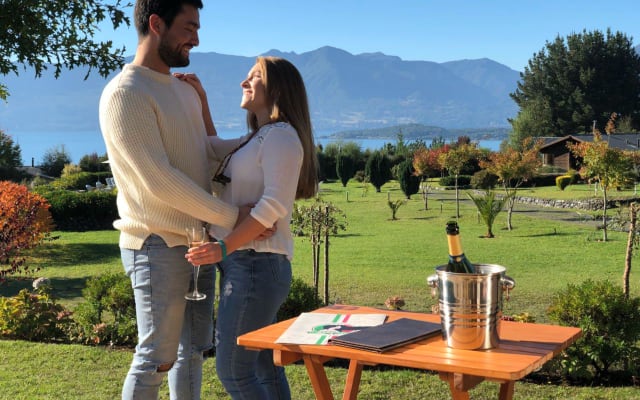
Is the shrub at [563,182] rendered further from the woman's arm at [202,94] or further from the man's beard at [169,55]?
the man's beard at [169,55]

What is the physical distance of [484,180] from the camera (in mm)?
29828

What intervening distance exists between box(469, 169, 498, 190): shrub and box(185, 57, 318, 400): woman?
2745 centimetres

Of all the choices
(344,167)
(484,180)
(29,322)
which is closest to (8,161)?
(344,167)

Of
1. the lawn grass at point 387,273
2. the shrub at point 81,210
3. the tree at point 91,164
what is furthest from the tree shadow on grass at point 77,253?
the tree at point 91,164

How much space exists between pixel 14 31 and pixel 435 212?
1834 cm

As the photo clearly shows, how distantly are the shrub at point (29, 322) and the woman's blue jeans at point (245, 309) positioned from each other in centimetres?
429

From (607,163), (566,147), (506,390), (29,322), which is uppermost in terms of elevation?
(566,147)

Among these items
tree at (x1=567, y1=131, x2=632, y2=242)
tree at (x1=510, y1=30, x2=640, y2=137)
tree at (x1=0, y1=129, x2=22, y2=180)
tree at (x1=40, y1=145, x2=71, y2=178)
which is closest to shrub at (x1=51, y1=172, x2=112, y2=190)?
tree at (x1=0, y1=129, x2=22, y2=180)

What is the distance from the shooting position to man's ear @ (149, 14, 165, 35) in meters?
2.54

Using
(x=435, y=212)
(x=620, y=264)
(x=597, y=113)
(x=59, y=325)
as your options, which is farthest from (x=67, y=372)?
(x=597, y=113)

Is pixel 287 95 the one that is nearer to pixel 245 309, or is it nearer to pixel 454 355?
pixel 245 309

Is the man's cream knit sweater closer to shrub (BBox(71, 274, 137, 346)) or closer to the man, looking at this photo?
the man

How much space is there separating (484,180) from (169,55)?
2807cm

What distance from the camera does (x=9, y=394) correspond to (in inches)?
182
